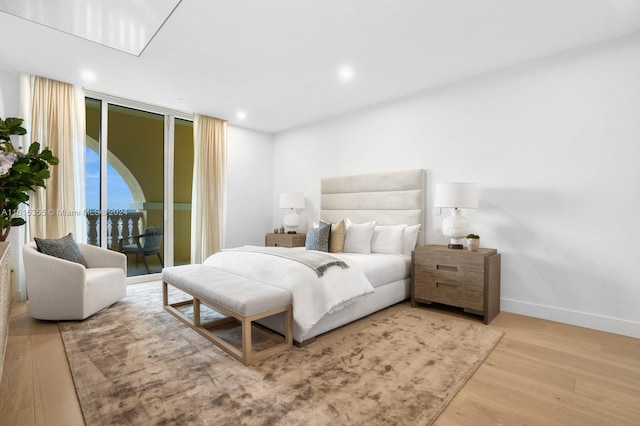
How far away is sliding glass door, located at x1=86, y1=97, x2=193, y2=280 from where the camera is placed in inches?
168

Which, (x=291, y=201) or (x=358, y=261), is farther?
(x=291, y=201)

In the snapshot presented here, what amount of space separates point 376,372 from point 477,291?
1.53m

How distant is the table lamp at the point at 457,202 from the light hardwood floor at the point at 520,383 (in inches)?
40.3

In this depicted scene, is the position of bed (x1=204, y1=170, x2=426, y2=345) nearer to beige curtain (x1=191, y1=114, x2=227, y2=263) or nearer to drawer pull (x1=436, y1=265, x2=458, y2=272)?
drawer pull (x1=436, y1=265, x2=458, y2=272)

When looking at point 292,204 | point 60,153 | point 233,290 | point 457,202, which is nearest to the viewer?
point 233,290

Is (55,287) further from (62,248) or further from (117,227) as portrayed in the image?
(117,227)

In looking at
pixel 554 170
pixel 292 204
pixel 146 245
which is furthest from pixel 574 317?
pixel 146 245

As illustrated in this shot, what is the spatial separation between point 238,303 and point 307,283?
0.56 m

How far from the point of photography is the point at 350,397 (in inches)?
69.5

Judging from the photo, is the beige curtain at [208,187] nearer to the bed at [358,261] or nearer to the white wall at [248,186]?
the white wall at [248,186]

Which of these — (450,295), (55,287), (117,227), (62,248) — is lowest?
(450,295)

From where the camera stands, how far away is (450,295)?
3186 millimetres

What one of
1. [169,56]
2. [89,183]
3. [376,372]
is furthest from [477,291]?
[89,183]

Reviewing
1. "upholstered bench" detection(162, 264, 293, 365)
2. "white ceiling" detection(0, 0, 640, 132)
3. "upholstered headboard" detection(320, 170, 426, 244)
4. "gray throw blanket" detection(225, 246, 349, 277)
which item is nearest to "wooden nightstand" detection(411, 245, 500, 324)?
"upholstered headboard" detection(320, 170, 426, 244)
